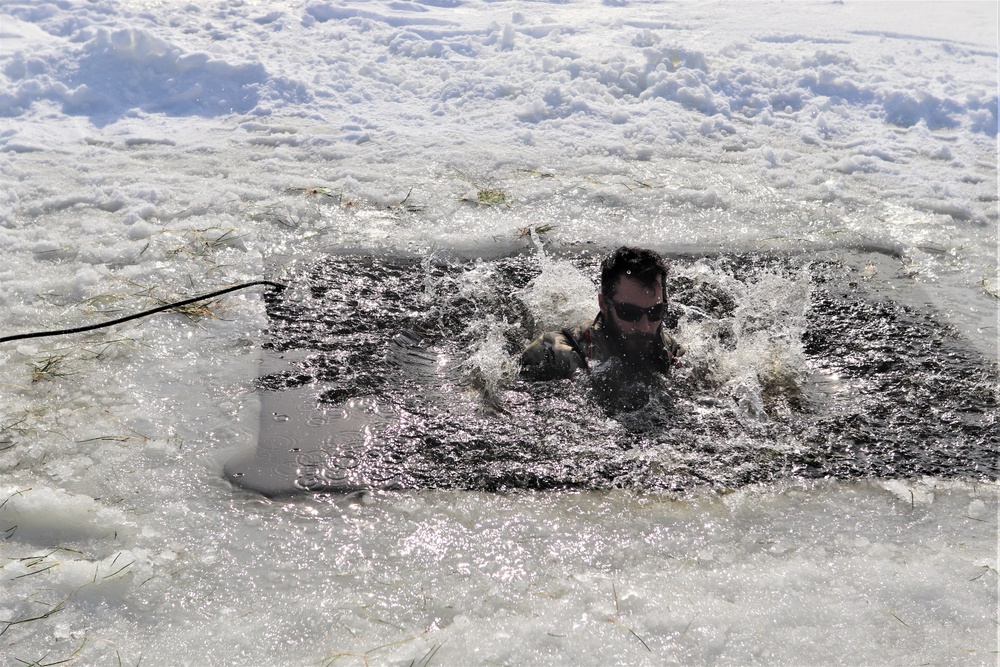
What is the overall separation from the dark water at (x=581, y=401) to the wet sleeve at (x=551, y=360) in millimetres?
69

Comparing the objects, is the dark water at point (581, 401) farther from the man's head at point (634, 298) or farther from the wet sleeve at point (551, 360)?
the man's head at point (634, 298)

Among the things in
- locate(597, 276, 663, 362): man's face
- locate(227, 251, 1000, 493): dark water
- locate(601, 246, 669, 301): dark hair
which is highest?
locate(601, 246, 669, 301): dark hair

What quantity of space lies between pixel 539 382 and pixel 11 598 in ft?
7.54

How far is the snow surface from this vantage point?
98.8 inches

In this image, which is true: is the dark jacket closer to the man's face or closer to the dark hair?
the man's face

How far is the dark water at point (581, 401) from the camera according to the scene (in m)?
3.14

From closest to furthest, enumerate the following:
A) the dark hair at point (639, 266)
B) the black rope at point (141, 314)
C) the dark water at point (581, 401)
Result: the dark water at point (581, 401)
the dark hair at point (639, 266)
the black rope at point (141, 314)

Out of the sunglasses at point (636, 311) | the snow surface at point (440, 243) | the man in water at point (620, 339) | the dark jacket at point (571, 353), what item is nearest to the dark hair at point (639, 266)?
the man in water at point (620, 339)

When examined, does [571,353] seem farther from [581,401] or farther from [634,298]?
[634,298]

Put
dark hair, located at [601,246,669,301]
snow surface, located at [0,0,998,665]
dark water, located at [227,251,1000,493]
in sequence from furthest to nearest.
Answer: dark hair, located at [601,246,669,301], dark water, located at [227,251,1000,493], snow surface, located at [0,0,998,665]

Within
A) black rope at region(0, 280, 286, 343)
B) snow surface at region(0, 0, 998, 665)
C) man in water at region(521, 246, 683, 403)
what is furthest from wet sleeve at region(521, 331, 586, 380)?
black rope at region(0, 280, 286, 343)

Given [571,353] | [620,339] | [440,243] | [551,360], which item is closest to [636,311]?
[620,339]

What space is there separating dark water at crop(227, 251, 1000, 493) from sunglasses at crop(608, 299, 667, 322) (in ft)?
1.17

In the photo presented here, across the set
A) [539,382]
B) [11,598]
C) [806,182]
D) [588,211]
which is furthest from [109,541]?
[806,182]
